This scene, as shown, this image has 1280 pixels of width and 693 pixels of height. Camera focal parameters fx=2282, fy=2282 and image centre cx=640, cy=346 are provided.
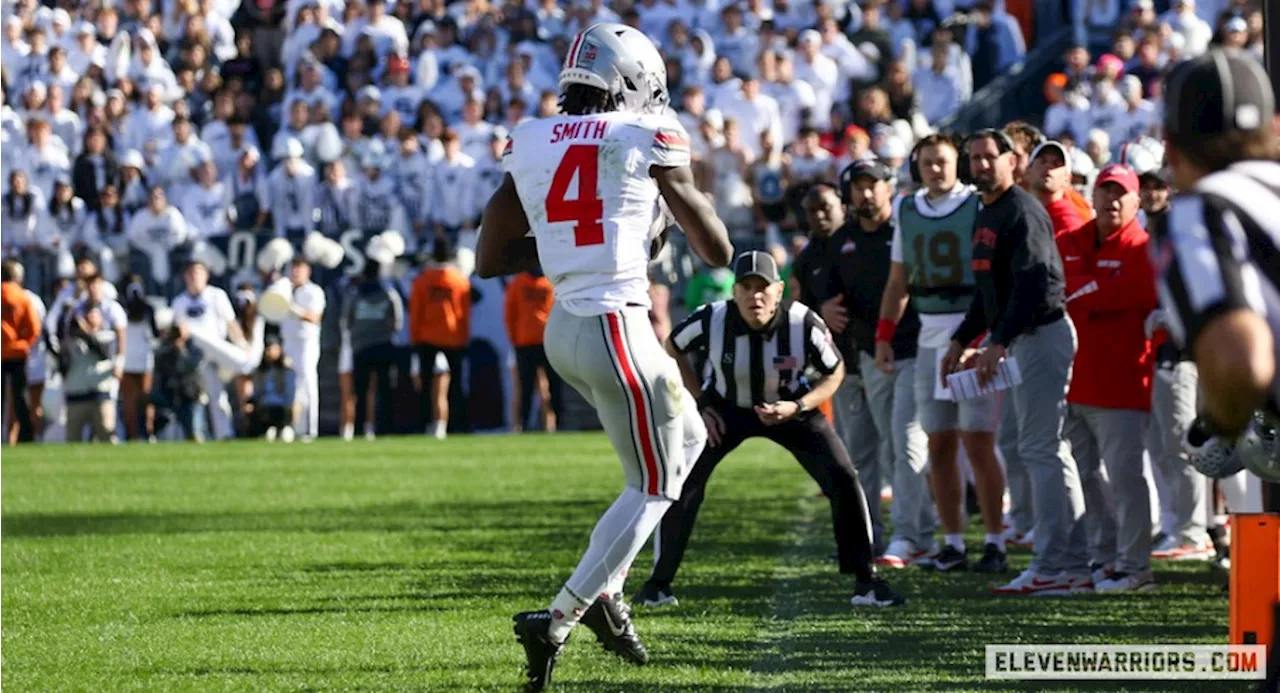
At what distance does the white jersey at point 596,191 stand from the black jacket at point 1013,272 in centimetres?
311

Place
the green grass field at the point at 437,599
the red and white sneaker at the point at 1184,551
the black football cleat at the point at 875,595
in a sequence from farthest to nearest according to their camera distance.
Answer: the red and white sneaker at the point at 1184,551, the black football cleat at the point at 875,595, the green grass field at the point at 437,599

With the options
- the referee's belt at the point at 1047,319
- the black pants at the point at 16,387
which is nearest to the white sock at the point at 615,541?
the referee's belt at the point at 1047,319

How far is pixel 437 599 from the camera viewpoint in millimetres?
9586

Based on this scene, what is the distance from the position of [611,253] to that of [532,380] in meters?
15.6

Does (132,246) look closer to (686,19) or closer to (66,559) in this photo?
(686,19)

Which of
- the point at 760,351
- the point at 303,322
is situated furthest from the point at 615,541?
the point at 303,322

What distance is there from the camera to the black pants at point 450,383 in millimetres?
22344

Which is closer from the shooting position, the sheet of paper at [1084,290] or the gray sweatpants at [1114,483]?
the gray sweatpants at [1114,483]

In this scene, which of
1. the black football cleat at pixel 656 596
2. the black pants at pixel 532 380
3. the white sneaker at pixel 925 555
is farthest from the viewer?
the black pants at pixel 532 380

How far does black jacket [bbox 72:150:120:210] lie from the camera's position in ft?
80.9

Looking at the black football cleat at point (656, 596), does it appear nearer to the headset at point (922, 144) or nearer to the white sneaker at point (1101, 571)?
the white sneaker at point (1101, 571)

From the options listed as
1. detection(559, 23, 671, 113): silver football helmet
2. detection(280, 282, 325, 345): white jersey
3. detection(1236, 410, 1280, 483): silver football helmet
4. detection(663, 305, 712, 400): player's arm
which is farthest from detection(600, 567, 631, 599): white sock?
detection(280, 282, 325, 345): white jersey

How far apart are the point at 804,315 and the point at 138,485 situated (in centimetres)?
791

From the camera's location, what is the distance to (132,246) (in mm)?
23625
